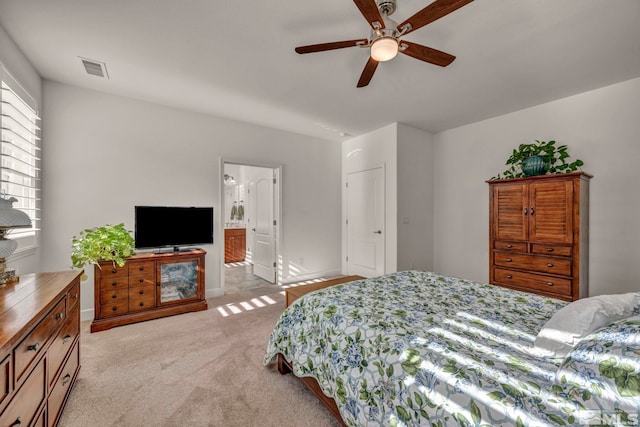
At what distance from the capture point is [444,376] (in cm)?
104

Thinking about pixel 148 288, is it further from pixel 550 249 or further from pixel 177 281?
pixel 550 249

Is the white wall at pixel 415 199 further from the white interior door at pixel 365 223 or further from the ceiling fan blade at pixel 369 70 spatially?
the ceiling fan blade at pixel 369 70

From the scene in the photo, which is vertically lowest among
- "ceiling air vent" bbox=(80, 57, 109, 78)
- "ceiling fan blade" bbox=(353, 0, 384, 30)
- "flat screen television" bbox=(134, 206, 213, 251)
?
"flat screen television" bbox=(134, 206, 213, 251)

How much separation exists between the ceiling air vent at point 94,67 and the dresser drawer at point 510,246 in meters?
4.78

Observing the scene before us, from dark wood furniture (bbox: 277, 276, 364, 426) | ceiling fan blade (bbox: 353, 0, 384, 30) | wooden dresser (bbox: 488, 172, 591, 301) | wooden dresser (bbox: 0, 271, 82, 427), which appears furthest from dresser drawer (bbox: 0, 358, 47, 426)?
wooden dresser (bbox: 488, 172, 591, 301)

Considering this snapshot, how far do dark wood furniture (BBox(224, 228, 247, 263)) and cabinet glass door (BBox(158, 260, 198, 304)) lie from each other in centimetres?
323

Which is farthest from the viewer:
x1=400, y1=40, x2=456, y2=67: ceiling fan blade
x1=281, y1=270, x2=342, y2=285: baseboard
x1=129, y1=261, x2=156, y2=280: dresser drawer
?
x1=281, y1=270, x2=342, y2=285: baseboard

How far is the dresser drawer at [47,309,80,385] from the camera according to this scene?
1408mm

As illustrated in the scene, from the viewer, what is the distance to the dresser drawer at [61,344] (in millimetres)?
1408

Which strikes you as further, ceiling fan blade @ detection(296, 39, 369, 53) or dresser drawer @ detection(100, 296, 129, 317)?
dresser drawer @ detection(100, 296, 129, 317)

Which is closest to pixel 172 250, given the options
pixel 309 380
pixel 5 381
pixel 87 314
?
pixel 87 314

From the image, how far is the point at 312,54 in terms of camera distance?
246 centimetres

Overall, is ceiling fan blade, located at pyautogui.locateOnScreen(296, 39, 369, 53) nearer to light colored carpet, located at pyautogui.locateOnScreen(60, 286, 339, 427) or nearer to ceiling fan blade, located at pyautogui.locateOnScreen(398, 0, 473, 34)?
ceiling fan blade, located at pyautogui.locateOnScreen(398, 0, 473, 34)

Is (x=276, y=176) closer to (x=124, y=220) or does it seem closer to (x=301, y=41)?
(x=124, y=220)
